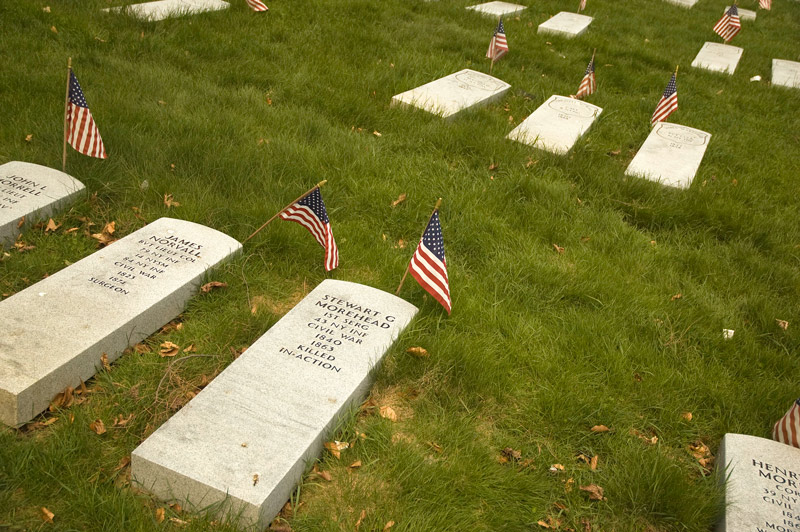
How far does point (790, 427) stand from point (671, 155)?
11.3 feet

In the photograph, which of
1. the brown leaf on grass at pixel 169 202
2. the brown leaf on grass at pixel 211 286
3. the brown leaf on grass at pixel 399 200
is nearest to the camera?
the brown leaf on grass at pixel 211 286

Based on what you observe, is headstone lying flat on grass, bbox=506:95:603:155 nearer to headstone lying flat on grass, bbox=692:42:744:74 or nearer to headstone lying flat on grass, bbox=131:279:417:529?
headstone lying flat on grass, bbox=131:279:417:529

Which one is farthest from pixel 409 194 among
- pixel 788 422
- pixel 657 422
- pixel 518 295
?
pixel 788 422

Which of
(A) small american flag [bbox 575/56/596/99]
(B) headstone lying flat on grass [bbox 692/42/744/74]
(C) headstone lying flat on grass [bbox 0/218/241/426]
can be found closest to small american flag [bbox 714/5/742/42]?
(B) headstone lying flat on grass [bbox 692/42/744/74]

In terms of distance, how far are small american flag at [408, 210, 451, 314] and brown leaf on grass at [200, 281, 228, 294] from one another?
1107 millimetres

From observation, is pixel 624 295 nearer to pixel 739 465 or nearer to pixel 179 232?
pixel 739 465

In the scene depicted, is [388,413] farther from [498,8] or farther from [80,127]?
[498,8]

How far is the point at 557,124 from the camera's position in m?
6.21

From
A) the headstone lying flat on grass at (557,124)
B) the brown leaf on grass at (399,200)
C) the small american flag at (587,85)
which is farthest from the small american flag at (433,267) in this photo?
the small american flag at (587,85)

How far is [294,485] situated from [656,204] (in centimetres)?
377

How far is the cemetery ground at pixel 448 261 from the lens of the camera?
9.04 ft

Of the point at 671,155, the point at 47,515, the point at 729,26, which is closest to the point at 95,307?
the point at 47,515

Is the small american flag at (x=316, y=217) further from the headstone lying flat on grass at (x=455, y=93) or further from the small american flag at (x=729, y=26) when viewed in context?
the small american flag at (x=729, y=26)

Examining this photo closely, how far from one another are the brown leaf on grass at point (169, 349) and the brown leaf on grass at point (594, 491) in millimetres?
2061
